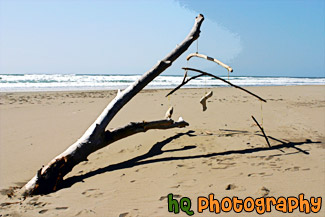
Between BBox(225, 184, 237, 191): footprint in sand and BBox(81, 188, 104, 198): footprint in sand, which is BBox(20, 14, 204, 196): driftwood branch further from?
BBox(225, 184, 237, 191): footprint in sand

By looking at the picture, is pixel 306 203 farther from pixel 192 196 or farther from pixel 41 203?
pixel 41 203

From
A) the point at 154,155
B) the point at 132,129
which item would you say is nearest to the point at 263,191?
the point at 154,155

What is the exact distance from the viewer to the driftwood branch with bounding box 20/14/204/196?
10.7 ft

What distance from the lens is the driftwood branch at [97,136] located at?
3.26m

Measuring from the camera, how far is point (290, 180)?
337cm

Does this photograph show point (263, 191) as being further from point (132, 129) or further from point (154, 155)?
point (132, 129)

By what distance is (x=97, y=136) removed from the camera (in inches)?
154

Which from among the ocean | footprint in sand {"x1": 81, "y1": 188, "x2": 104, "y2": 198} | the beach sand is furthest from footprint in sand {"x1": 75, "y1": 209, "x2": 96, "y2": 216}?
the ocean

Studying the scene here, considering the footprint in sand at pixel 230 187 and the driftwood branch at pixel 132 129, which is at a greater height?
the driftwood branch at pixel 132 129

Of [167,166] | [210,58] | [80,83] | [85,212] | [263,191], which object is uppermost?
[80,83]

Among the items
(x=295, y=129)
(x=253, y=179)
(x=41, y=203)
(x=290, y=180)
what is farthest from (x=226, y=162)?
(x=295, y=129)

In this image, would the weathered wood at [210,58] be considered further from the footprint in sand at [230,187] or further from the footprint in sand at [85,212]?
the footprint in sand at [85,212]

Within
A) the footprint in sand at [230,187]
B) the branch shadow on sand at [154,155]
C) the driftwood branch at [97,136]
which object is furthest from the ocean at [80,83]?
the footprint in sand at [230,187]

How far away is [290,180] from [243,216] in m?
1.14
